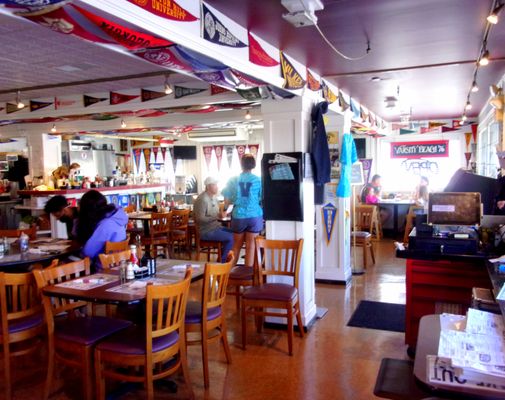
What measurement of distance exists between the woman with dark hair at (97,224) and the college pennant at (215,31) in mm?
2139

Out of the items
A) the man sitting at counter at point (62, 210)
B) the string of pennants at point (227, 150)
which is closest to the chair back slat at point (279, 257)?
the man sitting at counter at point (62, 210)

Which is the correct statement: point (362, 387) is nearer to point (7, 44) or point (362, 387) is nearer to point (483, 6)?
point (483, 6)

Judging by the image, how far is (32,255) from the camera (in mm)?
4227

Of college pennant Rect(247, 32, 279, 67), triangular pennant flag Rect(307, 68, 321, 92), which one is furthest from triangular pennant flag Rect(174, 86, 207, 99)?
college pennant Rect(247, 32, 279, 67)

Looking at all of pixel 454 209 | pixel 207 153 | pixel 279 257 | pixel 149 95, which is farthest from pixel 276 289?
pixel 207 153

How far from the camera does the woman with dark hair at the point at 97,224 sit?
421cm

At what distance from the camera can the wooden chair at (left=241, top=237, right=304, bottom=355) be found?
3762mm

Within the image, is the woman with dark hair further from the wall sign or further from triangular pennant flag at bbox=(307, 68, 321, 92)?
the wall sign

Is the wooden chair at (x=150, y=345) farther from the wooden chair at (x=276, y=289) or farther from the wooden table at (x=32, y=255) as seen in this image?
the wooden table at (x=32, y=255)

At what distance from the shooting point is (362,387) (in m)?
3.17

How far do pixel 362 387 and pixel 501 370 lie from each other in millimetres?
1914

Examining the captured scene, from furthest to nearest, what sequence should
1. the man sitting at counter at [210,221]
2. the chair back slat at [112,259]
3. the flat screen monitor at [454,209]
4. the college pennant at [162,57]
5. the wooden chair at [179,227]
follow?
the wooden chair at [179,227] < the man sitting at counter at [210,221] < the chair back slat at [112,259] < the flat screen monitor at [454,209] < the college pennant at [162,57]

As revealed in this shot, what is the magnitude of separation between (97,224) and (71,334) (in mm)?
1564

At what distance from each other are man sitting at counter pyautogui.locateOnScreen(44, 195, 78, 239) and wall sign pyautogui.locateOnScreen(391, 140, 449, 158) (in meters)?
8.53
